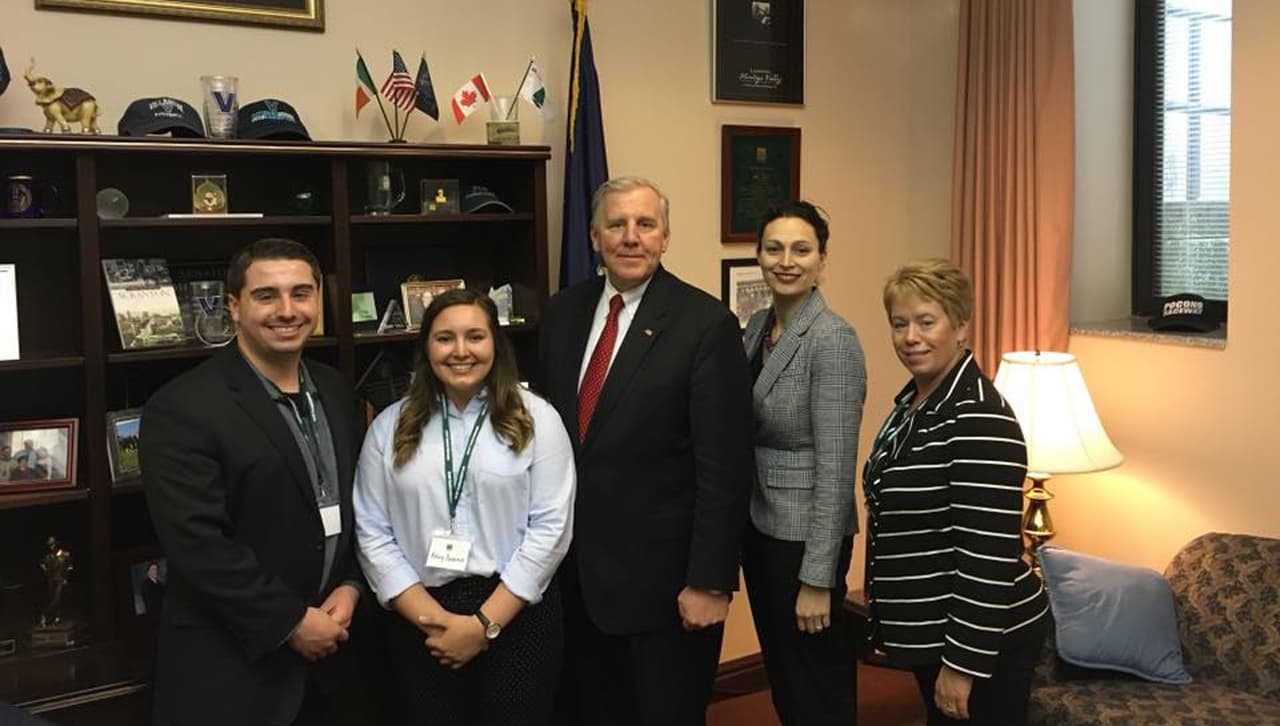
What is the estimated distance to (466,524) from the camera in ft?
7.64

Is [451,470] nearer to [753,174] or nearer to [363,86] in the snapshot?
[363,86]

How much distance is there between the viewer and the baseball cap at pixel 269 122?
2850 millimetres

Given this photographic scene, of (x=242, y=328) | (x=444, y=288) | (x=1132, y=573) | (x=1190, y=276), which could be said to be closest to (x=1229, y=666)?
(x=1132, y=573)

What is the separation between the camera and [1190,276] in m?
3.99

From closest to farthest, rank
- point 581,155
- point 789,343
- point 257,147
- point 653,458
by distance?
1. point 653,458
2. point 789,343
3. point 257,147
4. point 581,155

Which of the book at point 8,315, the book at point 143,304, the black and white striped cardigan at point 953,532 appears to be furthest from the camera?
the book at point 143,304

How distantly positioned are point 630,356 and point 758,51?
1.95 meters

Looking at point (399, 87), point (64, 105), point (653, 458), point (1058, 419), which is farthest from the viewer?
point (1058, 419)

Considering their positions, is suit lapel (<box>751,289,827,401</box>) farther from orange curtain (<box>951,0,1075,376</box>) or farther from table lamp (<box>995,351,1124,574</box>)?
orange curtain (<box>951,0,1075,376</box>)

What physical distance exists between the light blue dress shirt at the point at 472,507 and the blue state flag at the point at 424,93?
1.12 metres

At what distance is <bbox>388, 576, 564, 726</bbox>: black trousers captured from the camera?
2.35 metres

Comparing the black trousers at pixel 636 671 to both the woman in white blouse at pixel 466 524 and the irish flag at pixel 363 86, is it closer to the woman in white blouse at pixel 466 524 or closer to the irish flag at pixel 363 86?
the woman in white blouse at pixel 466 524

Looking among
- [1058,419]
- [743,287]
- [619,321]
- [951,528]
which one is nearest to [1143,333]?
[1058,419]

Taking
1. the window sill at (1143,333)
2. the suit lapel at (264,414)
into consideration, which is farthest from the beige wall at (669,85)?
the suit lapel at (264,414)
